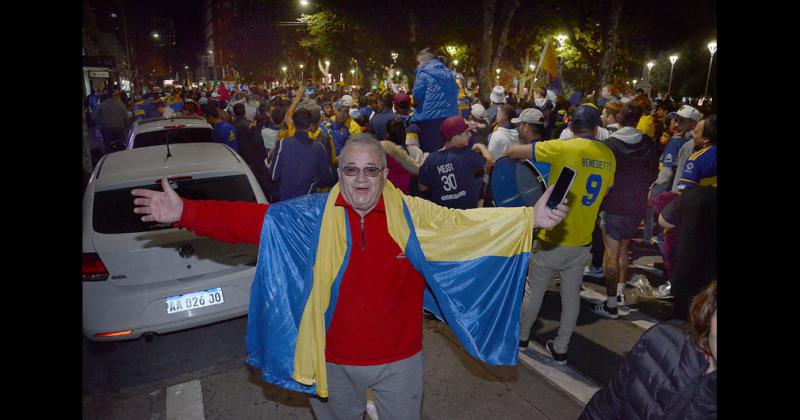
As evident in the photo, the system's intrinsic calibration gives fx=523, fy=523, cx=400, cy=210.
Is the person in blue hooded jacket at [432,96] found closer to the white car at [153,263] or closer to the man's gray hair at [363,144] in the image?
the white car at [153,263]

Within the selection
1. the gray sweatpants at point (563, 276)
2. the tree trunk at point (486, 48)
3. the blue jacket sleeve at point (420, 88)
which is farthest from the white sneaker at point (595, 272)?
the tree trunk at point (486, 48)

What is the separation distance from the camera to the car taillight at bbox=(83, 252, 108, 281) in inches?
170

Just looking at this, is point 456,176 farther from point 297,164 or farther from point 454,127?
point 297,164

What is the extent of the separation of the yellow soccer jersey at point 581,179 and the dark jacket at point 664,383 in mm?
2523

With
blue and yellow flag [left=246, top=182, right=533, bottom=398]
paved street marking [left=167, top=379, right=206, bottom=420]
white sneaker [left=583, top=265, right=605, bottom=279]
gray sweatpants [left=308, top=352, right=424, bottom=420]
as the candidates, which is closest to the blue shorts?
white sneaker [left=583, top=265, right=605, bottom=279]

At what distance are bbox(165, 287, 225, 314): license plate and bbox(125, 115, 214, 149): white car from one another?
4.17 meters

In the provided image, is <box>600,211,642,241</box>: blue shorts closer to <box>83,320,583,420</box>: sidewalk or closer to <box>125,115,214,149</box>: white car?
<box>83,320,583,420</box>: sidewalk

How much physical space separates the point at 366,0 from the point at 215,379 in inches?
1115

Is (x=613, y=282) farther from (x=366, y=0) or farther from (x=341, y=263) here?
(x=366, y=0)

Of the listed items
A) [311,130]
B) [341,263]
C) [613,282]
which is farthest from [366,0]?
[341,263]

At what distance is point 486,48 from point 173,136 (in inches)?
774

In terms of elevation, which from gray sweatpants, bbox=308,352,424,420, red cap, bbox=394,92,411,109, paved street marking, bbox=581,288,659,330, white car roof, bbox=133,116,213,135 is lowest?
paved street marking, bbox=581,288,659,330

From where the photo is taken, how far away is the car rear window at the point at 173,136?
8352 millimetres

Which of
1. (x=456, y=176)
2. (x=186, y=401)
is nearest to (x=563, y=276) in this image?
(x=456, y=176)
